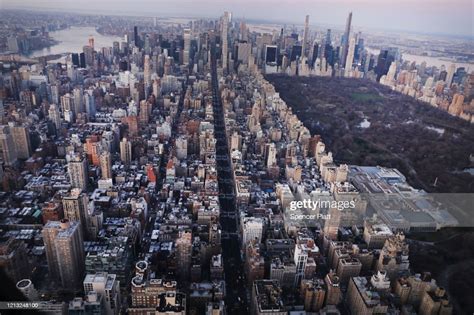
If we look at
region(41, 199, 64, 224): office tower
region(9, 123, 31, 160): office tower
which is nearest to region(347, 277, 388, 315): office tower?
region(41, 199, 64, 224): office tower

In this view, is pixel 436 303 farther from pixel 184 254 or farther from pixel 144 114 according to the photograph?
pixel 144 114

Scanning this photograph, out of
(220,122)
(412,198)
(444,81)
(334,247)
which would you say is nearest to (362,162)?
(412,198)

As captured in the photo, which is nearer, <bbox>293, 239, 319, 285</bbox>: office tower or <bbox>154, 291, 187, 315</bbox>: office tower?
<bbox>154, 291, 187, 315</bbox>: office tower

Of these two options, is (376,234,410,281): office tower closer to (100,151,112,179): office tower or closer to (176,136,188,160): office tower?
(176,136,188,160): office tower

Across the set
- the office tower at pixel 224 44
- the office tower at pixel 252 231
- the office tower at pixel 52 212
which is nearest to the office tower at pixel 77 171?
the office tower at pixel 52 212

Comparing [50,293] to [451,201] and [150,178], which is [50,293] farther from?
[451,201]

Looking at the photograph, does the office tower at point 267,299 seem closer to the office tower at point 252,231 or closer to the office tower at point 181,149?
the office tower at point 252,231

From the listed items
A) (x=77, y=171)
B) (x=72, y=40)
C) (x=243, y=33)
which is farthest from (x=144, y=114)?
(x=243, y=33)

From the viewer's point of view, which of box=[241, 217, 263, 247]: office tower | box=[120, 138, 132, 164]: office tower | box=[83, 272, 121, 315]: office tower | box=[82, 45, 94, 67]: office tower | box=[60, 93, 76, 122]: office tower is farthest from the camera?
box=[82, 45, 94, 67]: office tower
